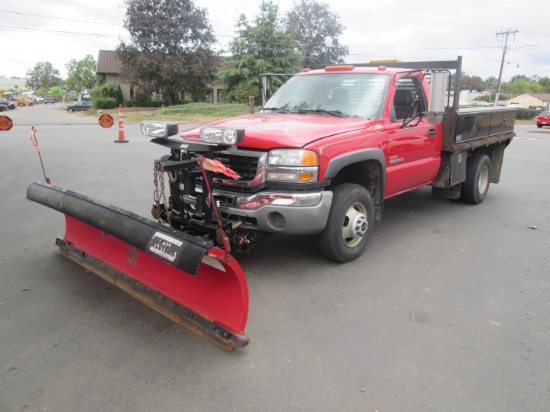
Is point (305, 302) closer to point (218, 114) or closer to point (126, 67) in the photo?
point (218, 114)

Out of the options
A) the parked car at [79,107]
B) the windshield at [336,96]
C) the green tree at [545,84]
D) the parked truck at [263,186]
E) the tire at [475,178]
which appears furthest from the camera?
the green tree at [545,84]

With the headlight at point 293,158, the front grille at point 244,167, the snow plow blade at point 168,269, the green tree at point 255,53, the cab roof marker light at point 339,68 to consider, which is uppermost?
the green tree at point 255,53

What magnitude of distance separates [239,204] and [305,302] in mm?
1056

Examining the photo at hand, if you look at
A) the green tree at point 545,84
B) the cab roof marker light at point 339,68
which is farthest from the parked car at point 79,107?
the green tree at point 545,84

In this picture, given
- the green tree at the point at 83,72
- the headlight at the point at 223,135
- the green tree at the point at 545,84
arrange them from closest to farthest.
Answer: the headlight at the point at 223,135
the green tree at the point at 83,72
the green tree at the point at 545,84

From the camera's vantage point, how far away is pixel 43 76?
5162 inches

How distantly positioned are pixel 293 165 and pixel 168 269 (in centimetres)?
139

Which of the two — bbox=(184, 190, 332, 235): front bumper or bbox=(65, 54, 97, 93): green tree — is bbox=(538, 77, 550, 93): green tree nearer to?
bbox=(65, 54, 97, 93): green tree

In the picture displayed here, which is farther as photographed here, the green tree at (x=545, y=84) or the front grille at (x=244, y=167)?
the green tree at (x=545, y=84)

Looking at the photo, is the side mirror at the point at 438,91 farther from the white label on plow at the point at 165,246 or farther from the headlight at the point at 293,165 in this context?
the white label on plow at the point at 165,246

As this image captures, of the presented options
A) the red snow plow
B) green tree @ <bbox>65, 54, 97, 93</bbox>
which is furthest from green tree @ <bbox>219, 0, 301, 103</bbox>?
green tree @ <bbox>65, 54, 97, 93</bbox>

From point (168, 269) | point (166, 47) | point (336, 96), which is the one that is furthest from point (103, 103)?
point (168, 269)

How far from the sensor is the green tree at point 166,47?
121ft

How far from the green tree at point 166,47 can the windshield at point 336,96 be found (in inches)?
1324
